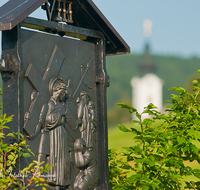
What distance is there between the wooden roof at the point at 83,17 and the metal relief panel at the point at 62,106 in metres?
0.25

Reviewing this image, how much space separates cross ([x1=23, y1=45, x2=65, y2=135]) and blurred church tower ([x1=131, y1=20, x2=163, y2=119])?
7073 centimetres

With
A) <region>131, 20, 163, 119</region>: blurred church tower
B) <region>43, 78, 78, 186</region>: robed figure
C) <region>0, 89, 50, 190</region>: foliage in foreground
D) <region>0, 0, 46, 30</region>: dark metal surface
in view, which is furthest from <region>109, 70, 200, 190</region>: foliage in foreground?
<region>131, 20, 163, 119</region>: blurred church tower

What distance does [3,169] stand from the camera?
302 centimetres

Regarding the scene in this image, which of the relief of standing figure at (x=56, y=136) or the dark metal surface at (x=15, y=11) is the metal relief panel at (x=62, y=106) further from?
the dark metal surface at (x=15, y=11)

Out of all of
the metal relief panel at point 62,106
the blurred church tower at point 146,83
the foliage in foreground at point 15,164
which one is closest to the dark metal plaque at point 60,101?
the metal relief panel at point 62,106

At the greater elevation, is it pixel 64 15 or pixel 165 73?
pixel 165 73

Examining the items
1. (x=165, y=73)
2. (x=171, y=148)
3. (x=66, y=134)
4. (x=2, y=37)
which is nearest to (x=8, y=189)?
(x=66, y=134)

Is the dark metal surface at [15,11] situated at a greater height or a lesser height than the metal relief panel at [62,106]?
greater

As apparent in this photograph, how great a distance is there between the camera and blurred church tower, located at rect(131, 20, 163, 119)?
7456 cm

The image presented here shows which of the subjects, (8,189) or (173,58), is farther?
(173,58)

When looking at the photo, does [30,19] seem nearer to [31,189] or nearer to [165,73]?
[31,189]

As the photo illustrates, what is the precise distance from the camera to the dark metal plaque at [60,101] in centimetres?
333

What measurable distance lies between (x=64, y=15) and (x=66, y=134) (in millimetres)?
1393

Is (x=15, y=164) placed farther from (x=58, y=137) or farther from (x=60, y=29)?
(x=60, y=29)
